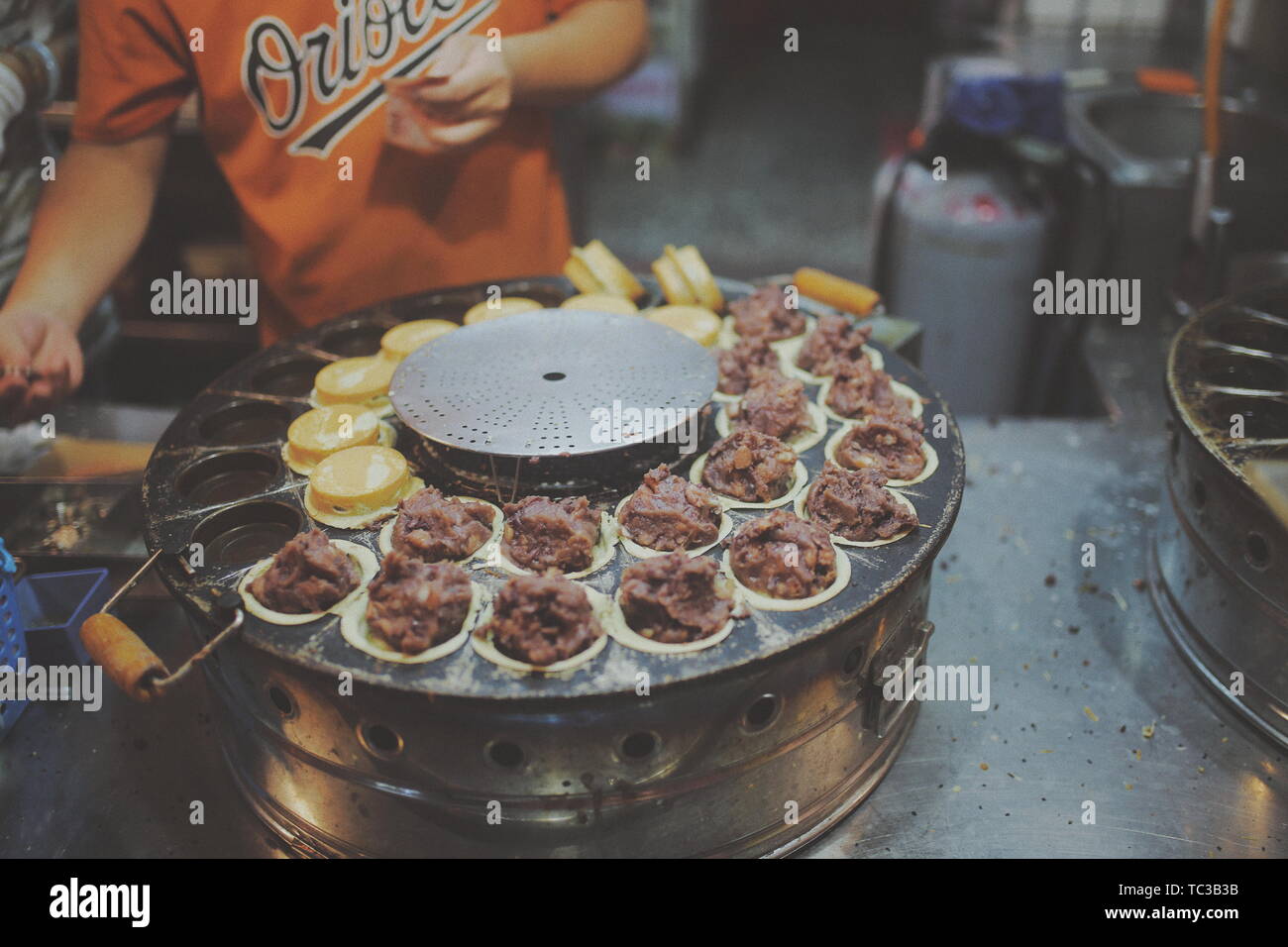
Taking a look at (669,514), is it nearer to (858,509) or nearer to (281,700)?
(858,509)

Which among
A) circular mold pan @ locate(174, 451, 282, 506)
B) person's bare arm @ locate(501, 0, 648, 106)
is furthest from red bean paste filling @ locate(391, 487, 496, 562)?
person's bare arm @ locate(501, 0, 648, 106)

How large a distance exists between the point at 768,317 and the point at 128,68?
206cm

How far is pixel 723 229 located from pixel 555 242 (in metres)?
5.24

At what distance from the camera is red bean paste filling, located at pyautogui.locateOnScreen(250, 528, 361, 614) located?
1.99 m

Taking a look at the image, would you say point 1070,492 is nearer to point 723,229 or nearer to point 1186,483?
point 1186,483

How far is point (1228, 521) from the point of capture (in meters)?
2.35

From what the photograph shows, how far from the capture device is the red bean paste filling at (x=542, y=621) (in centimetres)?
186

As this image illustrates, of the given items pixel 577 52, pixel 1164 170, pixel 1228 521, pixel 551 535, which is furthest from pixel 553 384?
pixel 1164 170

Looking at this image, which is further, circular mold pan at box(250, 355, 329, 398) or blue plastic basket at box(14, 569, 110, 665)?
circular mold pan at box(250, 355, 329, 398)

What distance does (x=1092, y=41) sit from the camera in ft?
23.1

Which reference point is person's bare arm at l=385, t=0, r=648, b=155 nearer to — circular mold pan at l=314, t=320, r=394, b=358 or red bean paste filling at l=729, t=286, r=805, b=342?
circular mold pan at l=314, t=320, r=394, b=358

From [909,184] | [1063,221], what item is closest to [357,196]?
[909,184]

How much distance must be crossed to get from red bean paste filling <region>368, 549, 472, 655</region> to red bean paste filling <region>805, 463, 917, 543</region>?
0.83 meters

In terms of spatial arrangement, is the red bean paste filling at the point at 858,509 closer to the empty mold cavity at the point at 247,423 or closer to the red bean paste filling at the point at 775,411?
the red bean paste filling at the point at 775,411
